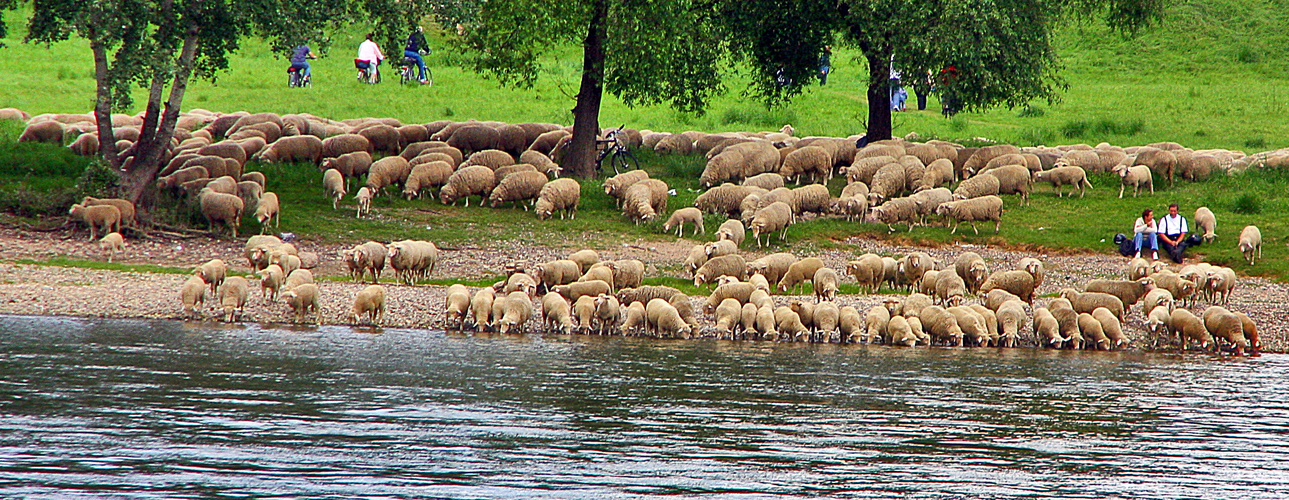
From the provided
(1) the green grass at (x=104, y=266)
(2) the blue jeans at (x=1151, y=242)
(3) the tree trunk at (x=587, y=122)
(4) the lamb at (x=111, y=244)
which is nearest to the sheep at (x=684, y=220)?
(3) the tree trunk at (x=587, y=122)

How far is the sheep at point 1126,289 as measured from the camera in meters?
21.7

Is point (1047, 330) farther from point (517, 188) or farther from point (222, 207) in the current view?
point (222, 207)

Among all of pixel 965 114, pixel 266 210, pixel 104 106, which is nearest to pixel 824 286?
pixel 266 210

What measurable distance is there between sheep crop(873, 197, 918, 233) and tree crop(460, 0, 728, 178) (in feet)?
17.5

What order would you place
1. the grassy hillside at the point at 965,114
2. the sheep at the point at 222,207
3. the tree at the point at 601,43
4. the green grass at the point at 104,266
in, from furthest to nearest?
the grassy hillside at the point at 965,114
the tree at the point at 601,43
the sheep at the point at 222,207
the green grass at the point at 104,266

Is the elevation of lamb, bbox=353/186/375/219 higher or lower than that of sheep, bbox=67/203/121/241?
higher

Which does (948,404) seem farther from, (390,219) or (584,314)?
(390,219)

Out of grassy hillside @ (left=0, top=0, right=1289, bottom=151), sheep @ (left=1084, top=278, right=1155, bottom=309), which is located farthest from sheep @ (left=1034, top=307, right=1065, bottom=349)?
grassy hillside @ (left=0, top=0, right=1289, bottom=151)

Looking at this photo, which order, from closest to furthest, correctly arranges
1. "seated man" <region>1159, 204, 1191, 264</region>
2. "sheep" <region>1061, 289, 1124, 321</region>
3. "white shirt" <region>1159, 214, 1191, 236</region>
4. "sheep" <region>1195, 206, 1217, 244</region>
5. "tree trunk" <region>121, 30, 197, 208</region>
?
"sheep" <region>1061, 289, 1124, 321</region> → "tree trunk" <region>121, 30, 197, 208</region> → "seated man" <region>1159, 204, 1191, 264</region> → "white shirt" <region>1159, 214, 1191, 236</region> → "sheep" <region>1195, 206, 1217, 244</region>

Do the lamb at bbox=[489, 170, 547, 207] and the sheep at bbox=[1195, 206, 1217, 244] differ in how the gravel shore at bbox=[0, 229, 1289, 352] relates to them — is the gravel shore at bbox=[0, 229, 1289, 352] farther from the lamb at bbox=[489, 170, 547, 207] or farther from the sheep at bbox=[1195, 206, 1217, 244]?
the lamb at bbox=[489, 170, 547, 207]

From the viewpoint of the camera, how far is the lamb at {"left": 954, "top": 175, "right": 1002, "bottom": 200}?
29.7 metres

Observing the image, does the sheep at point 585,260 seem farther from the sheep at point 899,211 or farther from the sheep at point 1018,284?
the sheep at point 899,211

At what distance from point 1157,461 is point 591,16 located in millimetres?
19010

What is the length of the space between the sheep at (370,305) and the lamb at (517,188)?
31.6 ft
